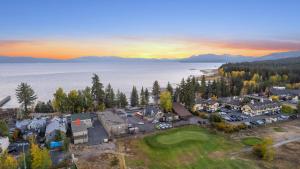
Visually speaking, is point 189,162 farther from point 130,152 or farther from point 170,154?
point 130,152

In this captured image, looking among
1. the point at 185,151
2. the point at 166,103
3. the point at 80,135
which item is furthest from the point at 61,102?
the point at 185,151

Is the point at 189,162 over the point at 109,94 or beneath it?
beneath

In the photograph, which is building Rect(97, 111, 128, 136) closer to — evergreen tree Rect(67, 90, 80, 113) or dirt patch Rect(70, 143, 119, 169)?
dirt patch Rect(70, 143, 119, 169)

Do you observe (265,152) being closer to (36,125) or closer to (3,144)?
(3,144)

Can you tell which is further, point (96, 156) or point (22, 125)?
point (22, 125)

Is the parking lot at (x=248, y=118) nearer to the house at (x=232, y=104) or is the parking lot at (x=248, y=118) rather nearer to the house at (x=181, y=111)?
the house at (x=232, y=104)

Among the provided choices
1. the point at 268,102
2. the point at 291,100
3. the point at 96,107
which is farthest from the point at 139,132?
the point at 291,100

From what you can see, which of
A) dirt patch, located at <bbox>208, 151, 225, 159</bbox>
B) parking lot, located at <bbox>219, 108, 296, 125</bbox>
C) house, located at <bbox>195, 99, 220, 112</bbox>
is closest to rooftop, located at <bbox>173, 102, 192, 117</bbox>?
house, located at <bbox>195, 99, 220, 112</bbox>
